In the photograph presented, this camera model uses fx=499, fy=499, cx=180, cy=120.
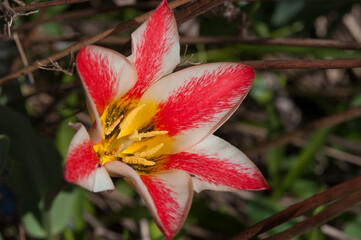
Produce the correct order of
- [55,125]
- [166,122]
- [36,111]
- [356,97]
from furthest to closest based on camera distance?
[356,97] < [36,111] < [55,125] < [166,122]

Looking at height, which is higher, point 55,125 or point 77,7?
point 77,7

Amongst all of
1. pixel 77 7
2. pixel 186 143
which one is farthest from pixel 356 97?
pixel 186 143

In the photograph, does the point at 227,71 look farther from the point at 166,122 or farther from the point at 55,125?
the point at 55,125

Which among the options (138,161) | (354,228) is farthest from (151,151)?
(354,228)

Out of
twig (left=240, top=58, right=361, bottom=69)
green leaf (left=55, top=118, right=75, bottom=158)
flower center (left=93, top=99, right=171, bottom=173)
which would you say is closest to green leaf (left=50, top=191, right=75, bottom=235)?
green leaf (left=55, top=118, right=75, bottom=158)

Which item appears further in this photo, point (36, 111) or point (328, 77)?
point (328, 77)

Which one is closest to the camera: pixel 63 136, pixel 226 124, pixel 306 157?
pixel 63 136

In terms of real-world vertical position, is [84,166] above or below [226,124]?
above

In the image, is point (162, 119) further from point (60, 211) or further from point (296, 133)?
point (296, 133)

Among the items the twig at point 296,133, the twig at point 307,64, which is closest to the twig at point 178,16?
the twig at point 307,64
